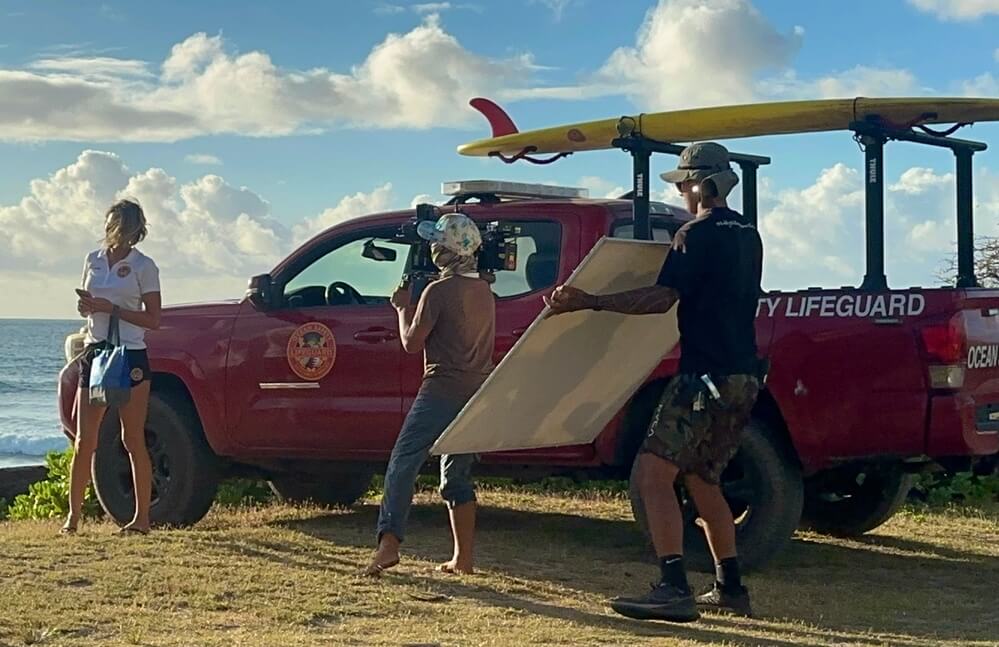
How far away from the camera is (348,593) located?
6.32 metres

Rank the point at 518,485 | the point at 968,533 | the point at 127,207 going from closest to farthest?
the point at 127,207, the point at 968,533, the point at 518,485

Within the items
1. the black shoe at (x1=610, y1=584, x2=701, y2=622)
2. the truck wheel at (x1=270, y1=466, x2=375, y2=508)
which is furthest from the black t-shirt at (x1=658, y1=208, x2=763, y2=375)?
the truck wheel at (x1=270, y1=466, x2=375, y2=508)

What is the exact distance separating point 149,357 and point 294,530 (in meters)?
1.29

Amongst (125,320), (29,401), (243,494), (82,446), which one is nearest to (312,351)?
(125,320)

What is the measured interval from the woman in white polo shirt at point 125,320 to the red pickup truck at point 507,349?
0.56m

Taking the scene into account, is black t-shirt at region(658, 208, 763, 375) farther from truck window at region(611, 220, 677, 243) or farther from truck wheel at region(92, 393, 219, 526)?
truck wheel at region(92, 393, 219, 526)

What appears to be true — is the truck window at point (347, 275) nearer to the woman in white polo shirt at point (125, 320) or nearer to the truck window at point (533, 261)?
the truck window at point (533, 261)

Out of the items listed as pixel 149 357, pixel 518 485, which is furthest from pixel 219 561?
pixel 518 485

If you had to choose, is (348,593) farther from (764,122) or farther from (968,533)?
(968,533)

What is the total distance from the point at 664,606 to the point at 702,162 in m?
1.79

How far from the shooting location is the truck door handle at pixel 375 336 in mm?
7910

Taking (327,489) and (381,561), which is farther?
(327,489)

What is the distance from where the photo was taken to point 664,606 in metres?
5.92

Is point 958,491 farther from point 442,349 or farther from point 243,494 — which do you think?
Answer: point 442,349
